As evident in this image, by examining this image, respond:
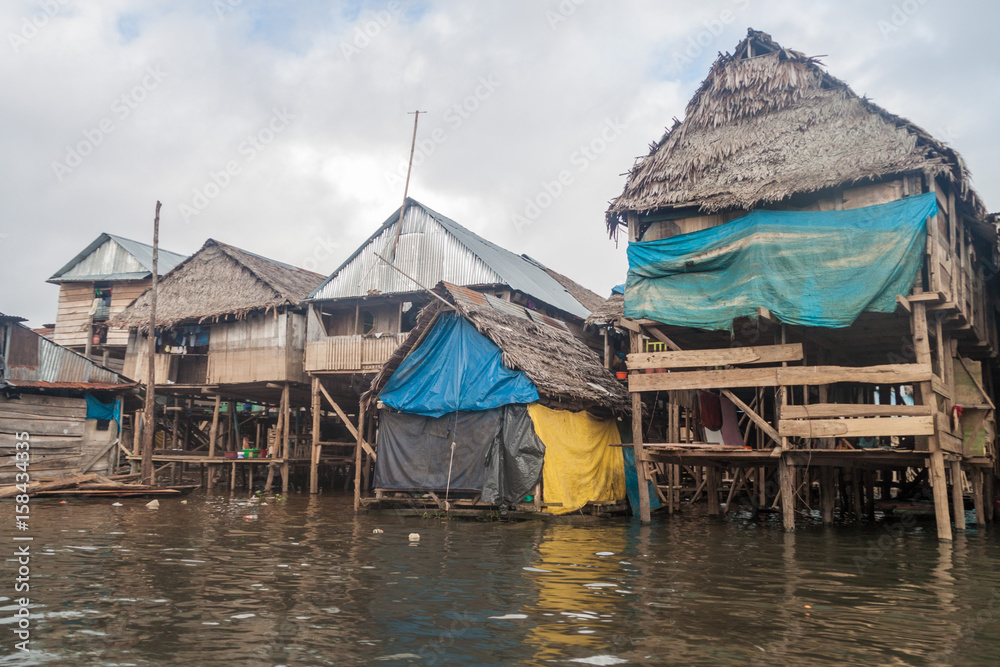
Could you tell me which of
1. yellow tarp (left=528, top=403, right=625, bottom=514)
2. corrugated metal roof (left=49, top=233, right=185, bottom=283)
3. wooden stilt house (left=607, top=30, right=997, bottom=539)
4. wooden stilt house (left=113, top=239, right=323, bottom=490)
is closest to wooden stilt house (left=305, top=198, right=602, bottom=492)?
wooden stilt house (left=113, top=239, right=323, bottom=490)

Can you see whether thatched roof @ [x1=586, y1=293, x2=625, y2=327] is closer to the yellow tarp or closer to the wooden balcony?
the yellow tarp

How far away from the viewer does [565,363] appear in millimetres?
17406

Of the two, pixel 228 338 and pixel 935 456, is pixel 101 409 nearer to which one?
pixel 228 338

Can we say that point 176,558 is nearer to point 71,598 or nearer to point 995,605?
point 71,598

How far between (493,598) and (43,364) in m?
18.9

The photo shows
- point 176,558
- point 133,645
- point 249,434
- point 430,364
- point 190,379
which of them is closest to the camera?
point 133,645

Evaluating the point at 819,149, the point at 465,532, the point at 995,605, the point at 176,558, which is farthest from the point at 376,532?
the point at 819,149

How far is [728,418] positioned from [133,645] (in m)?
12.3

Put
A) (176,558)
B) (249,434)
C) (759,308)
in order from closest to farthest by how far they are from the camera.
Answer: (176,558), (759,308), (249,434)

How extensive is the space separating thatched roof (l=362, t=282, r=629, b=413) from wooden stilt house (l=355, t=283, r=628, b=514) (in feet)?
0.11

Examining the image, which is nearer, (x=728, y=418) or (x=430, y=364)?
(x=728, y=418)

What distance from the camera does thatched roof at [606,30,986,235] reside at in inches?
509

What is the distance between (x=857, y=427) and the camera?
11852 mm

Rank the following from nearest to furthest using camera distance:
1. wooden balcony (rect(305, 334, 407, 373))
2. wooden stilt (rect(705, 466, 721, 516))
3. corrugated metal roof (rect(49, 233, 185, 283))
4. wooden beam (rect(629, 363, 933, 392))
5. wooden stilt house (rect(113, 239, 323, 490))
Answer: wooden beam (rect(629, 363, 933, 392)), wooden stilt (rect(705, 466, 721, 516)), wooden balcony (rect(305, 334, 407, 373)), wooden stilt house (rect(113, 239, 323, 490)), corrugated metal roof (rect(49, 233, 185, 283))
